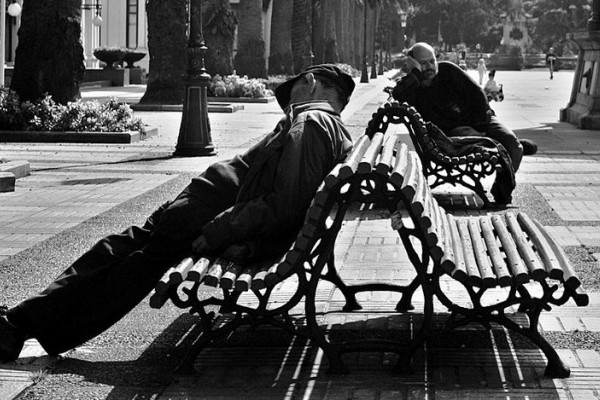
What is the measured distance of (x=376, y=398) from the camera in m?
4.88

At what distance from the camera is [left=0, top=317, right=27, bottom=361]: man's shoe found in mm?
5445

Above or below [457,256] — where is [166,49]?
below

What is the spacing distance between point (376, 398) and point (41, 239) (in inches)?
177

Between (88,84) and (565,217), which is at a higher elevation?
(565,217)

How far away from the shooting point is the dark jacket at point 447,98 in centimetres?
1126

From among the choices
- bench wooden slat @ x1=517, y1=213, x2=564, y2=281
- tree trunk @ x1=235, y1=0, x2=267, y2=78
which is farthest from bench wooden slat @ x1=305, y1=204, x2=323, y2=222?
tree trunk @ x1=235, y1=0, x2=267, y2=78

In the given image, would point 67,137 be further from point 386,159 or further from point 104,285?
point 386,159

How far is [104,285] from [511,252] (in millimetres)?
1828

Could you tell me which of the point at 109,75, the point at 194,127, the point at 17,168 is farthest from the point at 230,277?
the point at 109,75

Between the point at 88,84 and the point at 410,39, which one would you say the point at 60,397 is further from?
the point at 410,39

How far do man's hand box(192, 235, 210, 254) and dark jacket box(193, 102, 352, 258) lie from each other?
0.12 feet

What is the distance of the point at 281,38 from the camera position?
4303cm

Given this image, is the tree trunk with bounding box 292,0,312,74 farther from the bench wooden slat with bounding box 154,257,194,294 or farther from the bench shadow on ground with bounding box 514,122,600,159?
the bench wooden slat with bounding box 154,257,194,294

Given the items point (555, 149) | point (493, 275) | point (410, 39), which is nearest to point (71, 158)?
point (555, 149)
